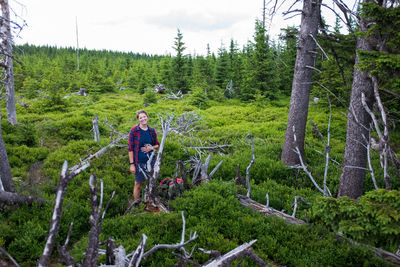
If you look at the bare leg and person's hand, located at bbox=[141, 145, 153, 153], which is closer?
person's hand, located at bbox=[141, 145, 153, 153]

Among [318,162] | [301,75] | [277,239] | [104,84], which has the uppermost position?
[104,84]

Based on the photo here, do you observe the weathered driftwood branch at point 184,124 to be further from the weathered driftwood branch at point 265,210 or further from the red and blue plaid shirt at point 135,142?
the weathered driftwood branch at point 265,210

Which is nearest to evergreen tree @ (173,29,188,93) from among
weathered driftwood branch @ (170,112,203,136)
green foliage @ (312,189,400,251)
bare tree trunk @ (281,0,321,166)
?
weathered driftwood branch @ (170,112,203,136)

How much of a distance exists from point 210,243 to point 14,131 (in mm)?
10313

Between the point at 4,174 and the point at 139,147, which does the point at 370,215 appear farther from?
the point at 4,174

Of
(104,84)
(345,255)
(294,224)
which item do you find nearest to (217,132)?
(294,224)

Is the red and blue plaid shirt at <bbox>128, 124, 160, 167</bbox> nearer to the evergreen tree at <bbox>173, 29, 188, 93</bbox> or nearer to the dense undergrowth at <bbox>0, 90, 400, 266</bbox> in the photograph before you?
the dense undergrowth at <bbox>0, 90, 400, 266</bbox>

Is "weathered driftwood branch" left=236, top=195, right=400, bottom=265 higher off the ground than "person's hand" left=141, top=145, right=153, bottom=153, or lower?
lower

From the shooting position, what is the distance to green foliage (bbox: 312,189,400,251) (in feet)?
7.81

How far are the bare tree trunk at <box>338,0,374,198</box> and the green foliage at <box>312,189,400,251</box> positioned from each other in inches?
79.4

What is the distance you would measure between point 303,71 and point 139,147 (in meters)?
5.18

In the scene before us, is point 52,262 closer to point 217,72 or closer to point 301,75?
point 301,75

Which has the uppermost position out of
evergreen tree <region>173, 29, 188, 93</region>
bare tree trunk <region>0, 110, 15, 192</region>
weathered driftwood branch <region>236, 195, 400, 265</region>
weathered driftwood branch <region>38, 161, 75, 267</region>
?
evergreen tree <region>173, 29, 188, 93</region>

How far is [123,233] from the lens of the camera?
419cm
